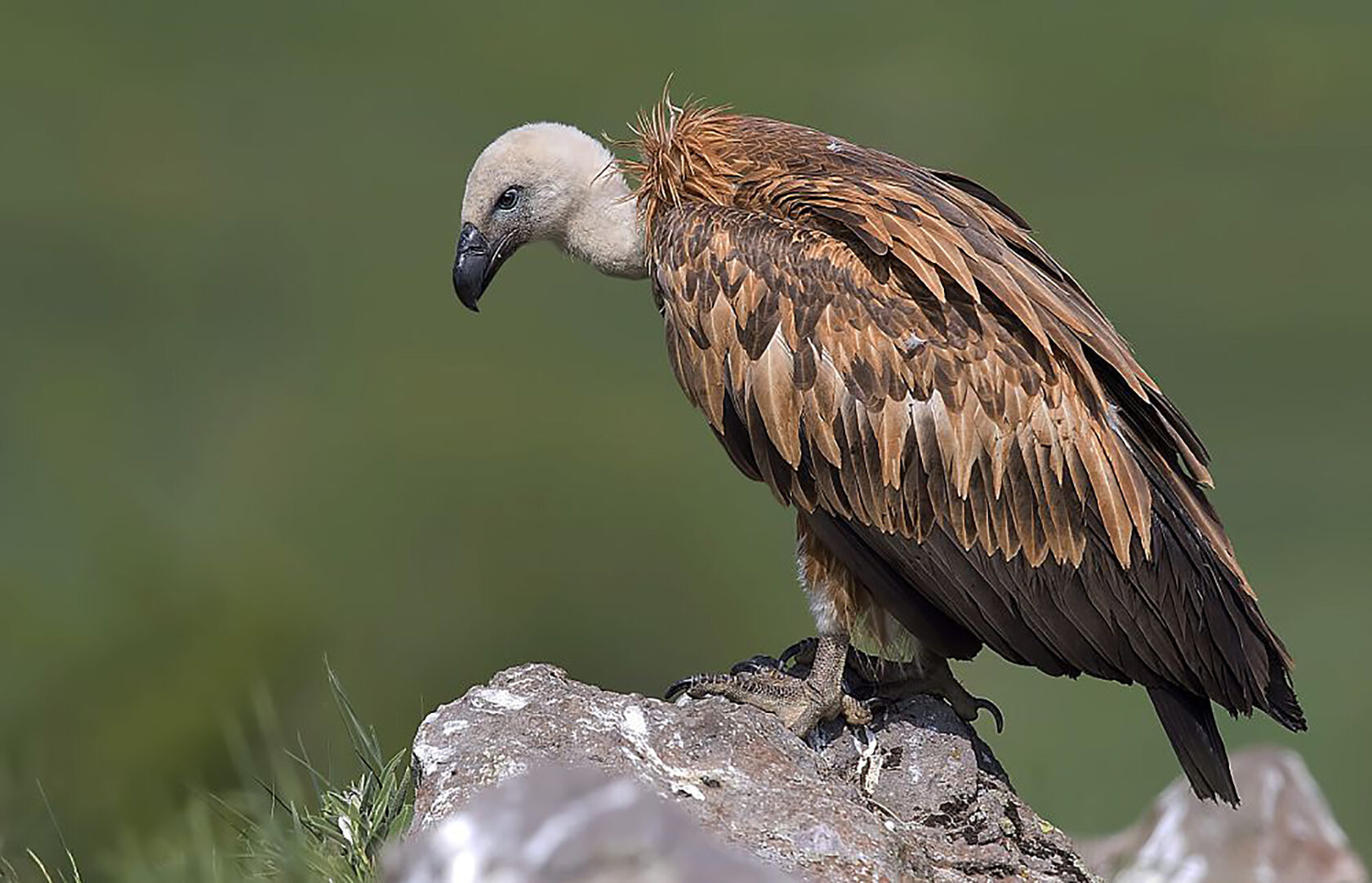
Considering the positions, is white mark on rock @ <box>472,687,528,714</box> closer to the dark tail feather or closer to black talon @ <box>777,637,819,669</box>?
black talon @ <box>777,637,819,669</box>

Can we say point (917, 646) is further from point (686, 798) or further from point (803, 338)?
point (686, 798)

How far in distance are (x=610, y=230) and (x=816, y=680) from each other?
1.84m

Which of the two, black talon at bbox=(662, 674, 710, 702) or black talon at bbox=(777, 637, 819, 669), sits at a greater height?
black talon at bbox=(662, 674, 710, 702)

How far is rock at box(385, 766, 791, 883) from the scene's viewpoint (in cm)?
374

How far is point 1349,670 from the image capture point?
96.3ft

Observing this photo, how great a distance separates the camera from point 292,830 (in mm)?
6543

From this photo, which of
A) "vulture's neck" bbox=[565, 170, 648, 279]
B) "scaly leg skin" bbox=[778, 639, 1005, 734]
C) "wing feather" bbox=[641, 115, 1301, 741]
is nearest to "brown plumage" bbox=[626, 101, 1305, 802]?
"wing feather" bbox=[641, 115, 1301, 741]

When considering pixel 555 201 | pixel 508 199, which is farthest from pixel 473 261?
pixel 555 201

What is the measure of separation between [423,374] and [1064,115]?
930 inches

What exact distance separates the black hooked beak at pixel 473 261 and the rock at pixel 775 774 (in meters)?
2.10

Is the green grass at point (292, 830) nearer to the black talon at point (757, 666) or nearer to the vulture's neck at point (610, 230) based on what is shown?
the black talon at point (757, 666)

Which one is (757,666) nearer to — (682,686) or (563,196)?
(682,686)

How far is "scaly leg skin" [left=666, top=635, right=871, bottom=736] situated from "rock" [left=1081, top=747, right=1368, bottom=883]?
2.88m

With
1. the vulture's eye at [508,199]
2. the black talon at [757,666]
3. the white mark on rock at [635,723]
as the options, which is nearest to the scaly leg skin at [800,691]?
the black talon at [757,666]
